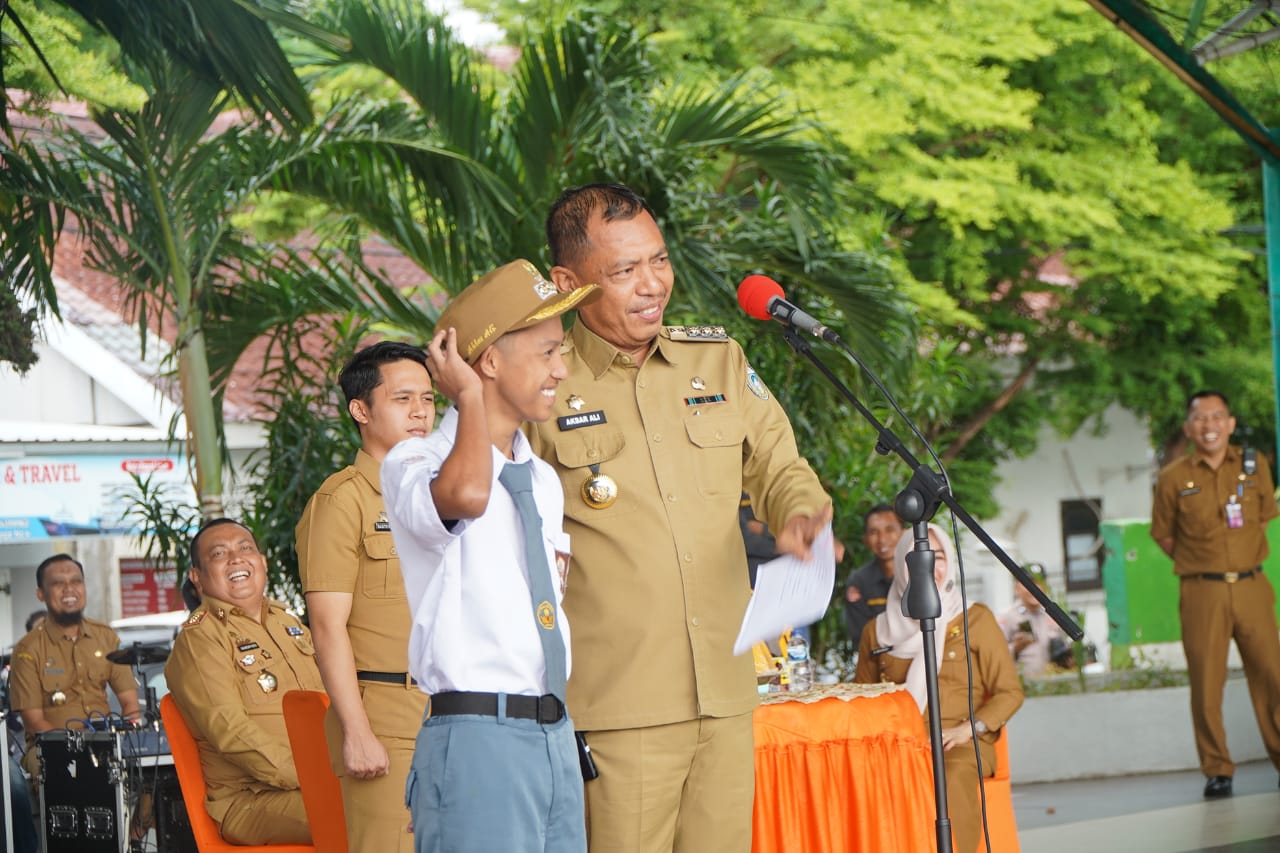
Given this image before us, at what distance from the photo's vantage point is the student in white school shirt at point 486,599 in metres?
2.09

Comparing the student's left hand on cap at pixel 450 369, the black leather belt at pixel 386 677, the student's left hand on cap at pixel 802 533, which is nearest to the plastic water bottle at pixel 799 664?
the black leather belt at pixel 386 677

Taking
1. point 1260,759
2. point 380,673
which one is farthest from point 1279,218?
point 380,673

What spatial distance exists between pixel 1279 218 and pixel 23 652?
631 cm

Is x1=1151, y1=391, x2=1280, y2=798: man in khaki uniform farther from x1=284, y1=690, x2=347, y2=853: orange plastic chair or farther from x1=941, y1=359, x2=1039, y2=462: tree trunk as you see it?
x1=941, y1=359, x2=1039, y2=462: tree trunk

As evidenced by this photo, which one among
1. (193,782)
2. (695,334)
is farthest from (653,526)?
(193,782)

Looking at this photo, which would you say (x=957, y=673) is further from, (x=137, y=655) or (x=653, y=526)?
(x=137, y=655)

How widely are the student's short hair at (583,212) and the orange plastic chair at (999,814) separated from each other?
9.37ft

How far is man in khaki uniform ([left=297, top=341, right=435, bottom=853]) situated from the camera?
3205 millimetres

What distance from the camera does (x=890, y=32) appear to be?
40.8 ft

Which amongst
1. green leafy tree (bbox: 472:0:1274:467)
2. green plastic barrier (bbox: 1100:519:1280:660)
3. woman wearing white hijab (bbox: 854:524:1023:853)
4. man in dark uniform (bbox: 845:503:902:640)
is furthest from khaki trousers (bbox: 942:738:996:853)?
green leafy tree (bbox: 472:0:1274:467)

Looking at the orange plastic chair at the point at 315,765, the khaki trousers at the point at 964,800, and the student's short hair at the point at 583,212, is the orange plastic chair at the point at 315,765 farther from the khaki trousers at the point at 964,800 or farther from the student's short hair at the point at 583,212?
the khaki trousers at the point at 964,800

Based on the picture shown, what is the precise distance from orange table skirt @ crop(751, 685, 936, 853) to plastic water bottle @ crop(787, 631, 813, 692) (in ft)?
1.17

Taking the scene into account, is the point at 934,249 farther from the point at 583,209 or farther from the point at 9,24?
the point at 583,209

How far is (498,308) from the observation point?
221 centimetres
